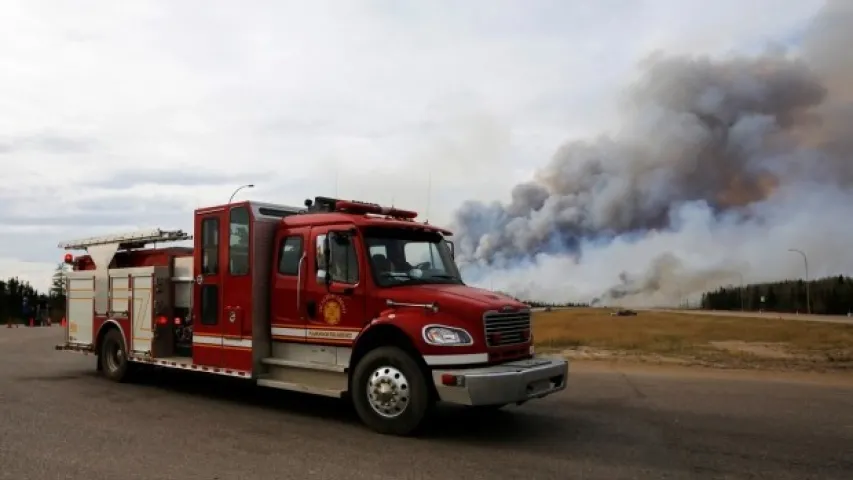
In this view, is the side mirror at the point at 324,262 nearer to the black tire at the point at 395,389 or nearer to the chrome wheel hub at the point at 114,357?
the black tire at the point at 395,389

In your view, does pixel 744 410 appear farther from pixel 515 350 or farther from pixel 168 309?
pixel 168 309

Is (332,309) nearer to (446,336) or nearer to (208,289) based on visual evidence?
(446,336)

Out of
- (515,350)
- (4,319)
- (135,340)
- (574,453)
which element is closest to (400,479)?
(574,453)

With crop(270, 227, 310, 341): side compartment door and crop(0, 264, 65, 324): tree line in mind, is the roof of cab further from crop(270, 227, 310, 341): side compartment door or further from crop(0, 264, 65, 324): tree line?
crop(0, 264, 65, 324): tree line

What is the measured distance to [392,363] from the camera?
7910 millimetres

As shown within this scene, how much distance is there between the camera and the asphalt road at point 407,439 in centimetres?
644

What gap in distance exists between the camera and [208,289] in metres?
10.1

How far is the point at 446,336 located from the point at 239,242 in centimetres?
359

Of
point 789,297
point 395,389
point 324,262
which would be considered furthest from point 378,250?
point 789,297

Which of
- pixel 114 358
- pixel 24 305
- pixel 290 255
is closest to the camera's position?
pixel 290 255

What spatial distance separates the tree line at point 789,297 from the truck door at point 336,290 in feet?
359

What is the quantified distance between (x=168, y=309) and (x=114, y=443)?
14.0 feet

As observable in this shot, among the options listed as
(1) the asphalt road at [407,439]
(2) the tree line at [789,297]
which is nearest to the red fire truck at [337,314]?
(1) the asphalt road at [407,439]

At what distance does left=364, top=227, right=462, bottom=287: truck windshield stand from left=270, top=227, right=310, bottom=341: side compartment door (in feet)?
3.35
